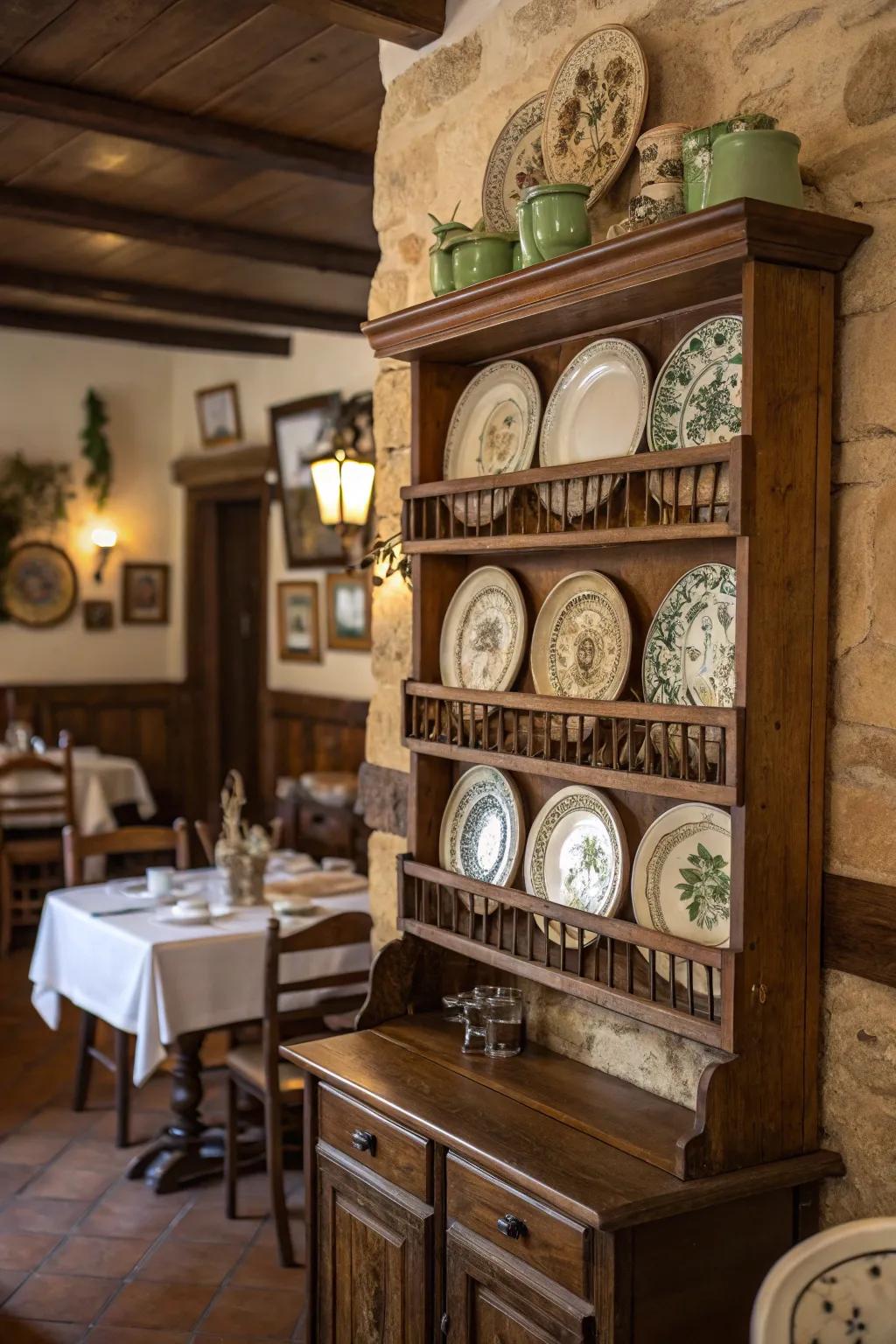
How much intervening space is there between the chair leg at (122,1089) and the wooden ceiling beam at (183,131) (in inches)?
98.2

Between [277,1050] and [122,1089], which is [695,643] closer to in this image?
[277,1050]

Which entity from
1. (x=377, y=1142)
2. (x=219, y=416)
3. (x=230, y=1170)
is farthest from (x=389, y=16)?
(x=219, y=416)

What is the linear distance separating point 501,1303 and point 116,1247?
174cm

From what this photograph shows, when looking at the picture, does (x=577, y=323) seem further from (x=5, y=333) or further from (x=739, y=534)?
(x=5, y=333)

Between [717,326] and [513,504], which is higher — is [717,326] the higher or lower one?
the higher one

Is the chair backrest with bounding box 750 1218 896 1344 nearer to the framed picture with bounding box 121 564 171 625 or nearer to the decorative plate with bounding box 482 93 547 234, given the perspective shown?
the decorative plate with bounding box 482 93 547 234

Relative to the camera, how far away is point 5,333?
7551 mm

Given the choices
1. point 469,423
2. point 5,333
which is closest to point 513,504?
point 469,423

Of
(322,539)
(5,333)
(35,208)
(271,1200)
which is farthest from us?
(5,333)

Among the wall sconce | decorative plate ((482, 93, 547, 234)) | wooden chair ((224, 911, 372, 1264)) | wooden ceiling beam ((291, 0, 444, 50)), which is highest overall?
wooden ceiling beam ((291, 0, 444, 50))

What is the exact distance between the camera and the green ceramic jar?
67.4 inches

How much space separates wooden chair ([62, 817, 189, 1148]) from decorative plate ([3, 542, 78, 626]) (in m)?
3.51

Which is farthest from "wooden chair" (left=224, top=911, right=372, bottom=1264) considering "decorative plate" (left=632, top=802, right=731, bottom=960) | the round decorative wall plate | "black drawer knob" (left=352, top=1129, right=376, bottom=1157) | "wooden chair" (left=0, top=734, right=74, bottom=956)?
"wooden chair" (left=0, top=734, right=74, bottom=956)

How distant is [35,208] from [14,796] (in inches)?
112
